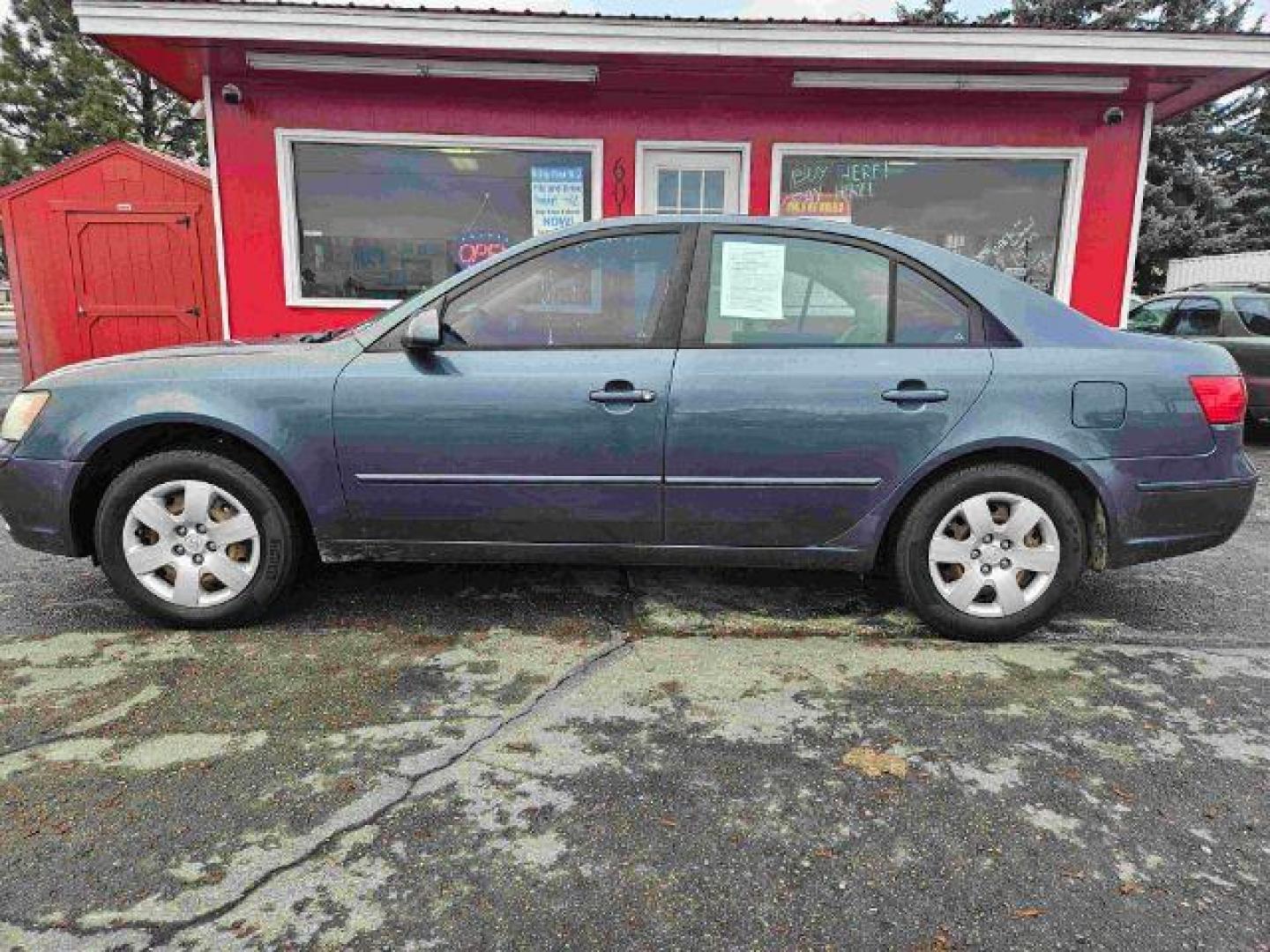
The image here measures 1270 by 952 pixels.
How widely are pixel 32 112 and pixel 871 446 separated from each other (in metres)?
28.3

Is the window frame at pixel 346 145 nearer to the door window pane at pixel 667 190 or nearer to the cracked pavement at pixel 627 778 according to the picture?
the door window pane at pixel 667 190

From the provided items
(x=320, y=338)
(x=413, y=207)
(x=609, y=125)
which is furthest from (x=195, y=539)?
(x=609, y=125)

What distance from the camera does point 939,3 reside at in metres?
22.8

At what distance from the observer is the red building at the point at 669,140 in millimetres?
6305

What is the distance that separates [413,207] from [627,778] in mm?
6056

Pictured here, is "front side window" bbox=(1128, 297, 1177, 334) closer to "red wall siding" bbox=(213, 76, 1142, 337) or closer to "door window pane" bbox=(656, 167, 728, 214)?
"red wall siding" bbox=(213, 76, 1142, 337)

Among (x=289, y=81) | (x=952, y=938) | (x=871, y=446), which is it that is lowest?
(x=952, y=938)

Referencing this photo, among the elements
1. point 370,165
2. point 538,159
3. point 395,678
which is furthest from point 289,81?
point 395,678

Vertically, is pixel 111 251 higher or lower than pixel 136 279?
higher

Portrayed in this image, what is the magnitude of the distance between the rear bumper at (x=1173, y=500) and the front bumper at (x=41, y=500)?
379 centimetres

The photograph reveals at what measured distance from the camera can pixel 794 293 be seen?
320 cm

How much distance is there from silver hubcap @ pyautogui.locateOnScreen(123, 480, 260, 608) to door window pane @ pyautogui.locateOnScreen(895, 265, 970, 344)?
2.55m

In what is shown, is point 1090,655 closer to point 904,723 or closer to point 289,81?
point 904,723

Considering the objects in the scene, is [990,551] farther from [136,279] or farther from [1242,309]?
[136,279]
